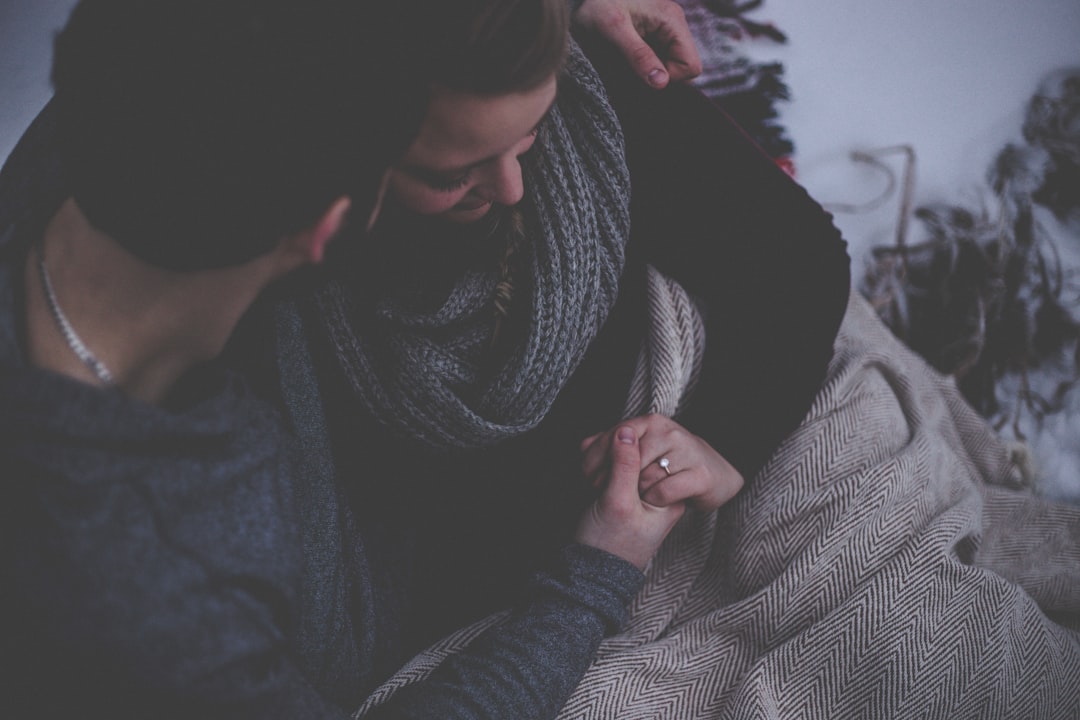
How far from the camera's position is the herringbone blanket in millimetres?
742

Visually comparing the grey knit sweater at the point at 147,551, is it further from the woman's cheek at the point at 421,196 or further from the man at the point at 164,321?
the woman's cheek at the point at 421,196

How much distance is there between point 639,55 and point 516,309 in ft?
1.12

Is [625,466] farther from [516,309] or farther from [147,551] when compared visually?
[147,551]

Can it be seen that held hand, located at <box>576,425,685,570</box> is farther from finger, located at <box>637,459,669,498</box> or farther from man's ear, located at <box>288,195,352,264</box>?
man's ear, located at <box>288,195,352,264</box>

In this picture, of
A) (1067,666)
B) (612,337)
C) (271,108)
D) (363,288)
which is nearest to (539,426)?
(612,337)

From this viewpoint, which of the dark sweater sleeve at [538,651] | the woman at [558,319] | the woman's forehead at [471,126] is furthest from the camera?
the woman at [558,319]

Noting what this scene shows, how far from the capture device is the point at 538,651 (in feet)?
2.37

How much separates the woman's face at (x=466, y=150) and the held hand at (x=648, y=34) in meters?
0.26

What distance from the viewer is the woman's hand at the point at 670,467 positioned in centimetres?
80

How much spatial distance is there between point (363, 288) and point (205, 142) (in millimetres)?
394

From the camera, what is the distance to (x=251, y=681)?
0.53m

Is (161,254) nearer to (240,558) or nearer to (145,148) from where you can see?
(145,148)

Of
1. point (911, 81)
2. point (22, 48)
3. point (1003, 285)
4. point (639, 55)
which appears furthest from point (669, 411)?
point (22, 48)

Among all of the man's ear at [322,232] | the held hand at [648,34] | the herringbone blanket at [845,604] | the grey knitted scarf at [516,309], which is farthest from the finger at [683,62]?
the man's ear at [322,232]
